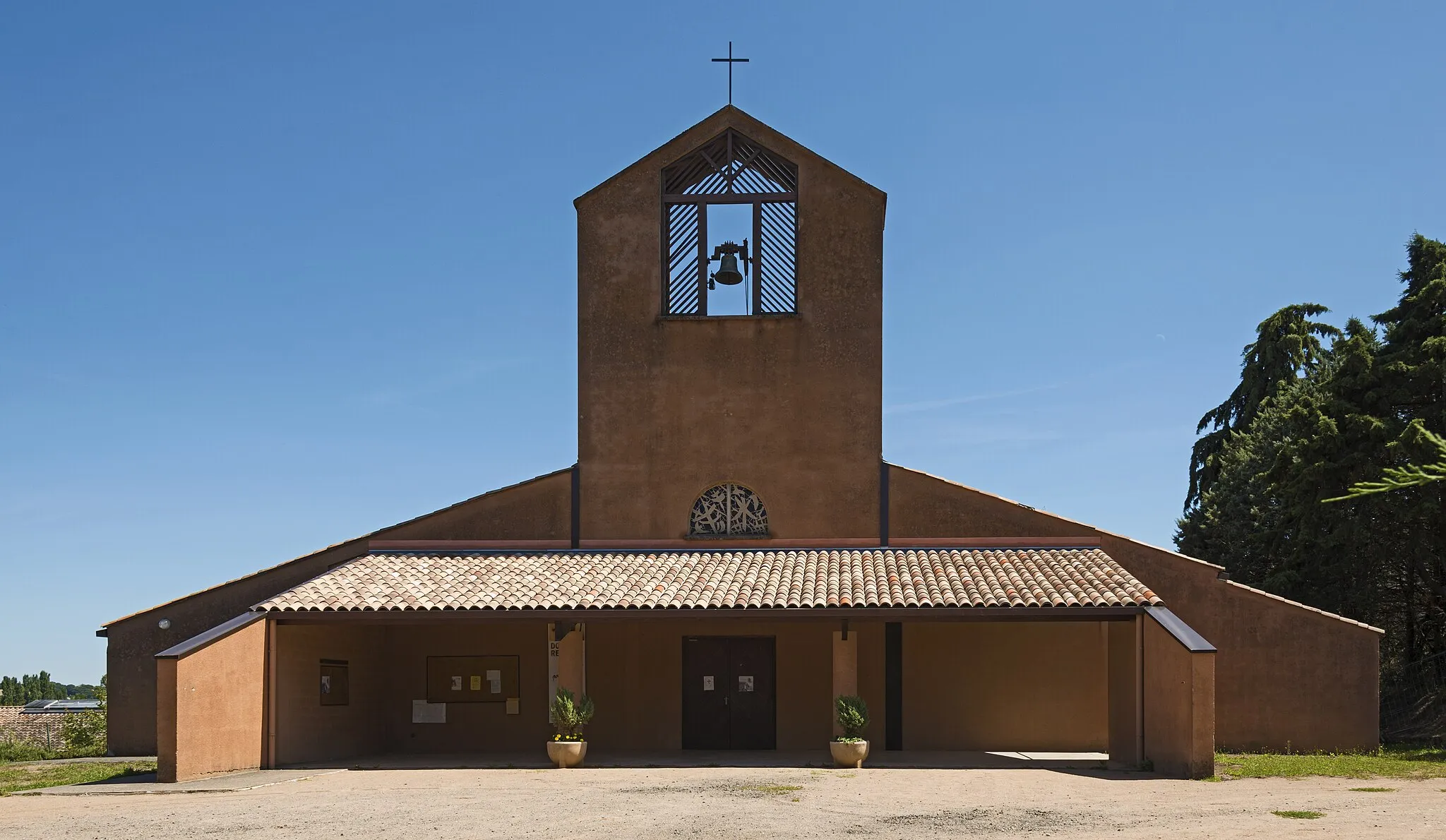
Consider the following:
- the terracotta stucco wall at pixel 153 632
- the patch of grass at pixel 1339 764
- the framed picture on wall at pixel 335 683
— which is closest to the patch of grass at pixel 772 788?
the patch of grass at pixel 1339 764

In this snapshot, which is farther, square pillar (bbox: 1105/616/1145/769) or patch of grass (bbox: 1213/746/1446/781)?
square pillar (bbox: 1105/616/1145/769)

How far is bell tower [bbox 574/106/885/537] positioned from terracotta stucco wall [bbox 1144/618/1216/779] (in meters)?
5.54

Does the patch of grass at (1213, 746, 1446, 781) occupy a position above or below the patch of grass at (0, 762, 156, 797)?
above

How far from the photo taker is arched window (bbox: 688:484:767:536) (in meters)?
22.0

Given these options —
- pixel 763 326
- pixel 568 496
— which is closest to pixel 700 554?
pixel 568 496

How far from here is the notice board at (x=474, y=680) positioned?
71.4 feet

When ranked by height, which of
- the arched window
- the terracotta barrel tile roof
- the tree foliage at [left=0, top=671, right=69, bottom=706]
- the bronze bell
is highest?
the bronze bell

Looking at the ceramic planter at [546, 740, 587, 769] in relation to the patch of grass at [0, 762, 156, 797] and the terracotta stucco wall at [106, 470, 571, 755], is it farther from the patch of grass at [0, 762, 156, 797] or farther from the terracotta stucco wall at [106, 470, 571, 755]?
the terracotta stucco wall at [106, 470, 571, 755]

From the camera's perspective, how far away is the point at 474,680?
2181 centimetres

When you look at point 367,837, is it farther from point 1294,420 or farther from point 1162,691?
point 1294,420

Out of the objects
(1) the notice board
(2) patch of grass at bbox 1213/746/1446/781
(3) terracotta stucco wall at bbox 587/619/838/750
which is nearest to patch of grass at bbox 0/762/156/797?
(1) the notice board

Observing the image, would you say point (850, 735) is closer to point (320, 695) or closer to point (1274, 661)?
point (1274, 661)

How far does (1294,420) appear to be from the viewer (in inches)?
1111

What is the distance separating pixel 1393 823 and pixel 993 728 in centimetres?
943
